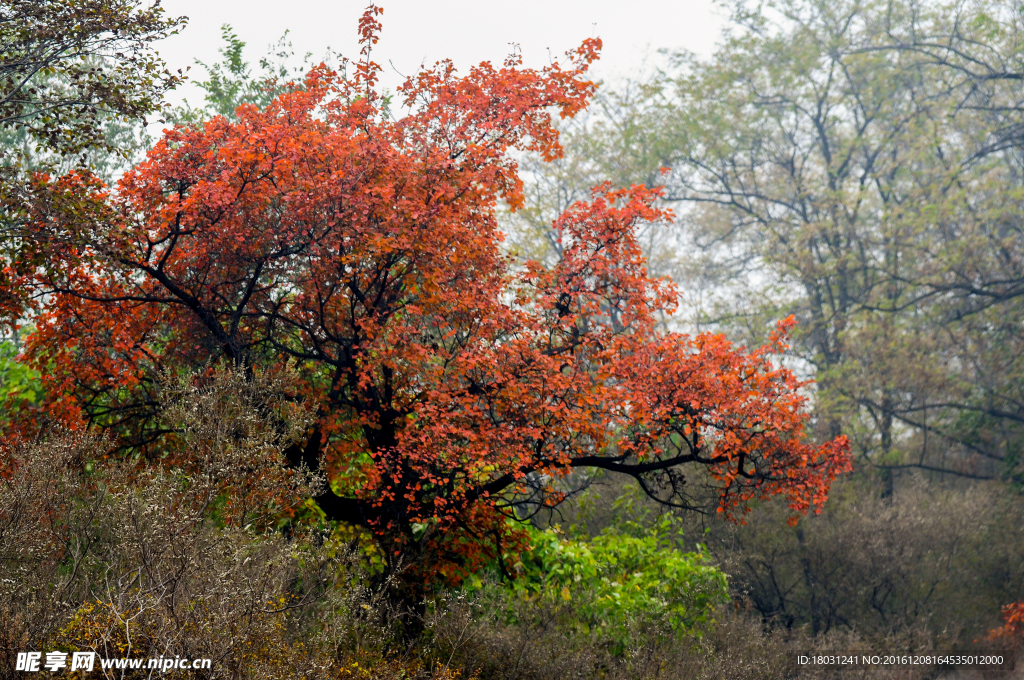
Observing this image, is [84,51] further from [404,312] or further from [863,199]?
[863,199]

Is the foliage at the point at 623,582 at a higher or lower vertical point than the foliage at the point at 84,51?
lower

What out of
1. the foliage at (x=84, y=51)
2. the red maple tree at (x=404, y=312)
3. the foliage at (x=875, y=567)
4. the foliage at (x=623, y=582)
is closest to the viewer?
the foliage at (x=84, y=51)

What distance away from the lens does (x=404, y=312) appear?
9523mm

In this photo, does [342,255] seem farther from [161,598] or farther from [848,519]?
[848,519]

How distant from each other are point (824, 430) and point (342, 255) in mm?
14685

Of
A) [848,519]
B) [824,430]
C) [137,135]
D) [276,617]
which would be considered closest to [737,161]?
[824,430]

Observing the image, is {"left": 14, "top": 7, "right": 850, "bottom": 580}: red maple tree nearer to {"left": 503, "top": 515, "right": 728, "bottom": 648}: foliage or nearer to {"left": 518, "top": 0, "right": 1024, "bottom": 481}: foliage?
{"left": 503, "top": 515, "right": 728, "bottom": 648}: foliage

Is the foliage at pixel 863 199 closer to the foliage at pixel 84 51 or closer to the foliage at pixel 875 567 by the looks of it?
the foliage at pixel 875 567

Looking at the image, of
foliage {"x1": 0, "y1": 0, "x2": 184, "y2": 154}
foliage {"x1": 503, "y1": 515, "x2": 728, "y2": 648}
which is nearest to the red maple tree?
foliage {"x1": 0, "y1": 0, "x2": 184, "y2": 154}

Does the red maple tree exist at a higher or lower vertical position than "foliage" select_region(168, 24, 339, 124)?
lower

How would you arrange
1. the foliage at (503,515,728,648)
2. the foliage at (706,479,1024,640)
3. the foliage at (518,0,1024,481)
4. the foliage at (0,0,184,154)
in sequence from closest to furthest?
1. the foliage at (0,0,184,154)
2. the foliage at (503,515,728,648)
3. the foliage at (706,479,1024,640)
4. the foliage at (518,0,1024,481)

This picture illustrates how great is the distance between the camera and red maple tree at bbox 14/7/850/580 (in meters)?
8.47

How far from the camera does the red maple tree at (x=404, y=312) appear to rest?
8.47 metres

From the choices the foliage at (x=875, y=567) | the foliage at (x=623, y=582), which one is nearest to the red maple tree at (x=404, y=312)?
the foliage at (x=623, y=582)
